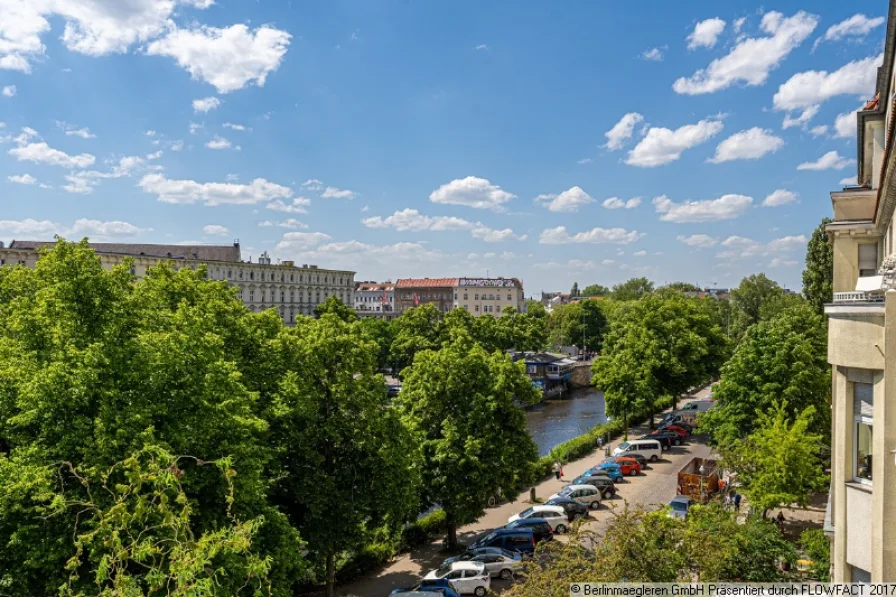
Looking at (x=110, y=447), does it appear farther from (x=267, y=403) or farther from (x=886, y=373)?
(x=886, y=373)

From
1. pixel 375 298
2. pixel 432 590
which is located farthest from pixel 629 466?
pixel 375 298

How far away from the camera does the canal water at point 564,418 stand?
2026 inches

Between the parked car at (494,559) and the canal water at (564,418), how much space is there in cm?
2261

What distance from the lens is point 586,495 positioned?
30.6 meters

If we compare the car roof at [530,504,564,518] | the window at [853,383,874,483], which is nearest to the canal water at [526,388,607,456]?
the car roof at [530,504,564,518]

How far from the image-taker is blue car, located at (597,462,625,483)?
35000mm

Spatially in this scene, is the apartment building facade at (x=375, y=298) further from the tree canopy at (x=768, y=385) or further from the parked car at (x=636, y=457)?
the tree canopy at (x=768, y=385)

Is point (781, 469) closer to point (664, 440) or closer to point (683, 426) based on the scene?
point (664, 440)

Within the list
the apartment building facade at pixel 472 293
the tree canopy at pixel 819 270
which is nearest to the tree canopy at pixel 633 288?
the apartment building facade at pixel 472 293

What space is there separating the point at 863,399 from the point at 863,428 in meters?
0.49

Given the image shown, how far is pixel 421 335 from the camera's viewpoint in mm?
68375

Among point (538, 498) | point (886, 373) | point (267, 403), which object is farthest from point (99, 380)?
point (538, 498)

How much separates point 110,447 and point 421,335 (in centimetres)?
5584

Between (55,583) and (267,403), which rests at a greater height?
(267,403)
